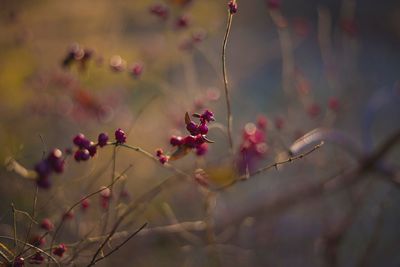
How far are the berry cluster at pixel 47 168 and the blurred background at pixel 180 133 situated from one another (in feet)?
2.33

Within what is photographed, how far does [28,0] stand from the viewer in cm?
306

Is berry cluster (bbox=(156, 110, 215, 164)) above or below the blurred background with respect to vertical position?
below

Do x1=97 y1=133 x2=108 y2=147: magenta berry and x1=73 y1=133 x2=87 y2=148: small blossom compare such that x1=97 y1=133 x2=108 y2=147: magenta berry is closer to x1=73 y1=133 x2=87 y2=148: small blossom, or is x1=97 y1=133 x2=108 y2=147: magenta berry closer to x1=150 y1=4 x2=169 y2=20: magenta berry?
x1=73 y1=133 x2=87 y2=148: small blossom

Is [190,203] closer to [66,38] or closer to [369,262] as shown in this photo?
[369,262]

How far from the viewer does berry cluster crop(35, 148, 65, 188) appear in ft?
4.00

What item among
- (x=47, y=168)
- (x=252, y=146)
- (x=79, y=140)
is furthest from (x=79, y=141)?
(x=252, y=146)

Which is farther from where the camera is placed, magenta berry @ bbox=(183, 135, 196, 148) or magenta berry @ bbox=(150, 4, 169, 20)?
magenta berry @ bbox=(150, 4, 169, 20)

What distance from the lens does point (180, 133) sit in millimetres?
2455

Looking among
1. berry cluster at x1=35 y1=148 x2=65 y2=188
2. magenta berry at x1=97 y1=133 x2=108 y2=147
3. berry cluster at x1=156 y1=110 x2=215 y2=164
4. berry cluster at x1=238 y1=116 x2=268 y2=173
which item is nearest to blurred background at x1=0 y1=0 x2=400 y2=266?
berry cluster at x1=238 y1=116 x2=268 y2=173

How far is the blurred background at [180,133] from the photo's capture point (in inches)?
95.3

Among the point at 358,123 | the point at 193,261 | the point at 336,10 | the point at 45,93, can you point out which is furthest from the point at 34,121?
the point at 336,10

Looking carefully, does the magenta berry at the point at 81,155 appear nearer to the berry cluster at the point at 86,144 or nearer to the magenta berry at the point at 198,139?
the berry cluster at the point at 86,144

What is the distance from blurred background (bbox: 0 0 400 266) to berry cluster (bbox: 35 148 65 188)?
2.33 ft

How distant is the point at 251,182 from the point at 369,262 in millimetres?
1255
